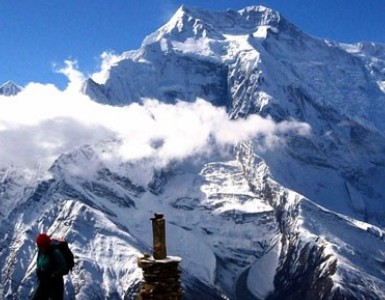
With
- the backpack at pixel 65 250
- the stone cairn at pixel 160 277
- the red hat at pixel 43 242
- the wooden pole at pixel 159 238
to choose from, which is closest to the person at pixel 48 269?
the red hat at pixel 43 242

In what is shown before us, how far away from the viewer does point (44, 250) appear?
30.0 m

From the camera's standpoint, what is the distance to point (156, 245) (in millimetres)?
29438

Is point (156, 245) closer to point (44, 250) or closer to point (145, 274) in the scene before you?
point (145, 274)

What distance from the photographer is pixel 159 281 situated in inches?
1148

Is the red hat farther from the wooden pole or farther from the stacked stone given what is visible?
the wooden pole

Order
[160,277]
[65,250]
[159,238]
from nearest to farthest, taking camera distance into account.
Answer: [160,277] < [159,238] < [65,250]

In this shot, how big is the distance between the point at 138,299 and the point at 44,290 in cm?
342

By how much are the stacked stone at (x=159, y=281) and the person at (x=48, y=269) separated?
2.89 metres

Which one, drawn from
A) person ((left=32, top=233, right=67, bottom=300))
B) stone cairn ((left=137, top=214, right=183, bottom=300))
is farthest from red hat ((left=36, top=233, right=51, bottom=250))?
stone cairn ((left=137, top=214, right=183, bottom=300))

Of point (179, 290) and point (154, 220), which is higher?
point (154, 220)

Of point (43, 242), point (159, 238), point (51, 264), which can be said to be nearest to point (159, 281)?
point (159, 238)

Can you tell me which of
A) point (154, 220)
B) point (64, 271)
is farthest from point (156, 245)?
point (64, 271)

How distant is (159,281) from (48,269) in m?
3.85

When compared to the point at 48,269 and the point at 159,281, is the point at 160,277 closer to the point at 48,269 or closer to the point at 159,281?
the point at 159,281
